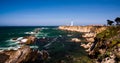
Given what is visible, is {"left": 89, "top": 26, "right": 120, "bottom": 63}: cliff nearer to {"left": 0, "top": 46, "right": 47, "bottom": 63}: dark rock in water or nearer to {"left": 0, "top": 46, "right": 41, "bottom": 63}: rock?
{"left": 0, "top": 46, "right": 47, "bottom": 63}: dark rock in water

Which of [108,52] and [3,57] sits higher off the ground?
[108,52]

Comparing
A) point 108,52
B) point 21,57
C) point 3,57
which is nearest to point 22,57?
point 21,57

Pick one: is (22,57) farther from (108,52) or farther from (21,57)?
(108,52)

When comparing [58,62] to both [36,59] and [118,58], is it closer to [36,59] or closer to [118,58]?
[36,59]

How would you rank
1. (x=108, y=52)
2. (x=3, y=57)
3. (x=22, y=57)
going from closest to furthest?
(x=22, y=57) < (x=108, y=52) < (x=3, y=57)

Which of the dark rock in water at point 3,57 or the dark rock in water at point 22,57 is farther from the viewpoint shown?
the dark rock in water at point 3,57

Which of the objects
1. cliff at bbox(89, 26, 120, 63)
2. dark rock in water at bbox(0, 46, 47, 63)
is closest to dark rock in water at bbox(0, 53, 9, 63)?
dark rock in water at bbox(0, 46, 47, 63)

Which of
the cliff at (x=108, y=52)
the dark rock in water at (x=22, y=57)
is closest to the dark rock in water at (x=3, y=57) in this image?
the dark rock in water at (x=22, y=57)

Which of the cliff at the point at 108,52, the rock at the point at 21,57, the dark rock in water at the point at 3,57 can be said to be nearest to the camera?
the cliff at the point at 108,52

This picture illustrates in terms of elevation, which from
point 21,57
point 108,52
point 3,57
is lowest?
point 3,57

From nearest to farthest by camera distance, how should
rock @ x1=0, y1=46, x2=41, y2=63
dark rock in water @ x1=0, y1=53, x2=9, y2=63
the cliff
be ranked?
1. the cliff
2. rock @ x1=0, y1=46, x2=41, y2=63
3. dark rock in water @ x1=0, y1=53, x2=9, y2=63

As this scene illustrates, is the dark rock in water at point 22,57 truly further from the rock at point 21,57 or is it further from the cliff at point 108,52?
the cliff at point 108,52
